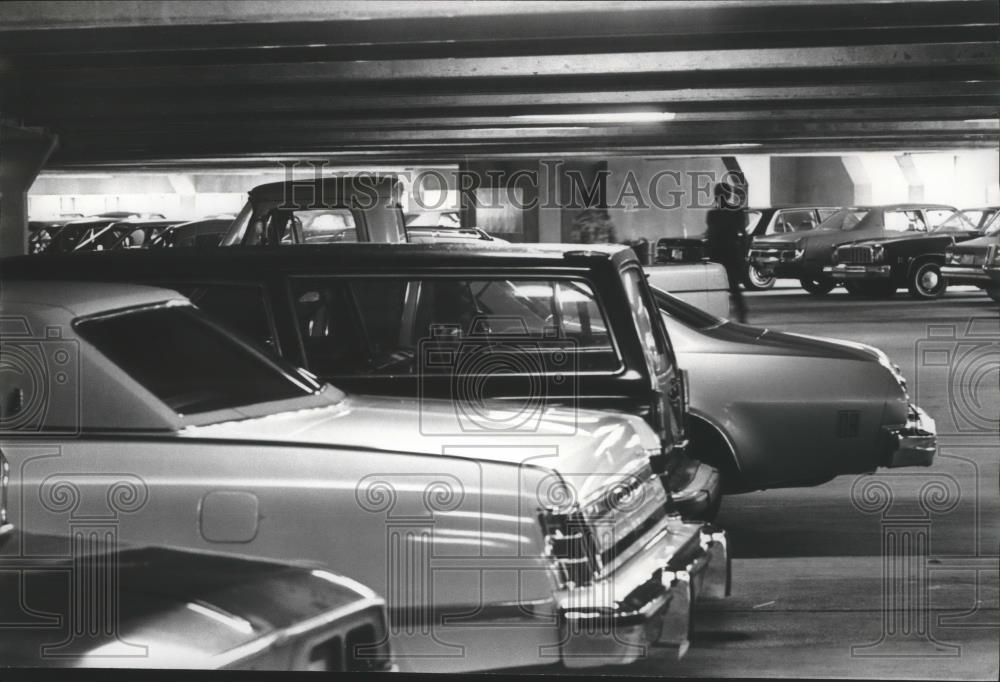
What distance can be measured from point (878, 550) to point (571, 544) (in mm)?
3287

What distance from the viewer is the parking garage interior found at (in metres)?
5.75

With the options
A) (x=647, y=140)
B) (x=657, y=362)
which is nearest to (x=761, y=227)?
(x=647, y=140)

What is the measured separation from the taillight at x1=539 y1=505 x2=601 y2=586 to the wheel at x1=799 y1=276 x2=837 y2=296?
300 centimetres

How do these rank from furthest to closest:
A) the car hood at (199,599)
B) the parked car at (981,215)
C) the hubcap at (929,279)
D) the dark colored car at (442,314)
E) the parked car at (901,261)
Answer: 1. the parked car at (981,215)
2. the parked car at (901,261)
3. the hubcap at (929,279)
4. the dark colored car at (442,314)
5. the car hood at (199,599)

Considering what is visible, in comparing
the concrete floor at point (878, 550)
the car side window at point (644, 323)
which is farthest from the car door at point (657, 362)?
the concrete floor at point (878, 550)

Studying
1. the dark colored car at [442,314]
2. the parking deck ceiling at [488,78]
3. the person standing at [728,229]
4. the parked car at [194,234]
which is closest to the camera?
the dark colored car at [442,314]

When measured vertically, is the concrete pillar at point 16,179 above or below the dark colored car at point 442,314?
above

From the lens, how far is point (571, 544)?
4.23 metres

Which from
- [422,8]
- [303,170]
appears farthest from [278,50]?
[422,8]

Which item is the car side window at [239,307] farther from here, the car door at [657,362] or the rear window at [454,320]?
A: the car door at [657,362]

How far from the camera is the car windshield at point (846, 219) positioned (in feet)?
22.8

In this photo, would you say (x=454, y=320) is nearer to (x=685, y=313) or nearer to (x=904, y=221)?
(x=685, y=313)

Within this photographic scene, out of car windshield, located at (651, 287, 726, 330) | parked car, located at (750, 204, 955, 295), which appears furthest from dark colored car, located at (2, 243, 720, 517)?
parked car, located at (750, 204, 955, 295)

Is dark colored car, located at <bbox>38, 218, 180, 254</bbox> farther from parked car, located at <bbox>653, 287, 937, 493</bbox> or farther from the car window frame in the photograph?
parked car, located at <bbox>653, 287, 937, 493</bbox>
